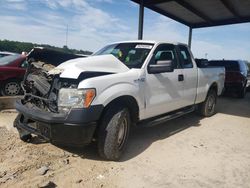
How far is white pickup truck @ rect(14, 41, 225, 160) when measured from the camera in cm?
389

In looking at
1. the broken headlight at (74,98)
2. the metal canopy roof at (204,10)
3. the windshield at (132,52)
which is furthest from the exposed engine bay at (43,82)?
the metal canopy roof at (204,10)

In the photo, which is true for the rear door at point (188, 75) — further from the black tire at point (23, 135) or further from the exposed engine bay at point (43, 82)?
the black tire at point (23, 135)

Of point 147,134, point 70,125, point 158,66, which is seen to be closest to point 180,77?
point 158,66

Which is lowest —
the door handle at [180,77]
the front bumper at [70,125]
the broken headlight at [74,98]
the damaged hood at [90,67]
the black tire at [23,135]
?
the black tire at [23,135]

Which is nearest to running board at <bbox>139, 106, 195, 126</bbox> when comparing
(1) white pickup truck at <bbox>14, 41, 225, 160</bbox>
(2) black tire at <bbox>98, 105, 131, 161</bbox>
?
(1) white pickup truck at <bbox>14, 41, 225, 160</bbox>

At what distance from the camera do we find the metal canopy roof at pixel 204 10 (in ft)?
37.7

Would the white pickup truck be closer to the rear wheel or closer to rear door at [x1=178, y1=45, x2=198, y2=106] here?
rear door at [x1=178, y1=45, x2=198, y2=106]

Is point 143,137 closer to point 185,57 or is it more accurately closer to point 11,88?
point 185,57

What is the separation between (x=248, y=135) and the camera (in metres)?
6.38

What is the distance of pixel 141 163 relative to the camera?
14.5ft

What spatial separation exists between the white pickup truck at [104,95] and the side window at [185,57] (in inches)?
5.0

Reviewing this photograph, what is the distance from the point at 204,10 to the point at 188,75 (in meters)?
7.54

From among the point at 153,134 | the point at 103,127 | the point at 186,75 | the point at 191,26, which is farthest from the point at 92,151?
the point at 191,26

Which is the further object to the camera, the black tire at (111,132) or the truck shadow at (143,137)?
the truck shadow at (143,137)
